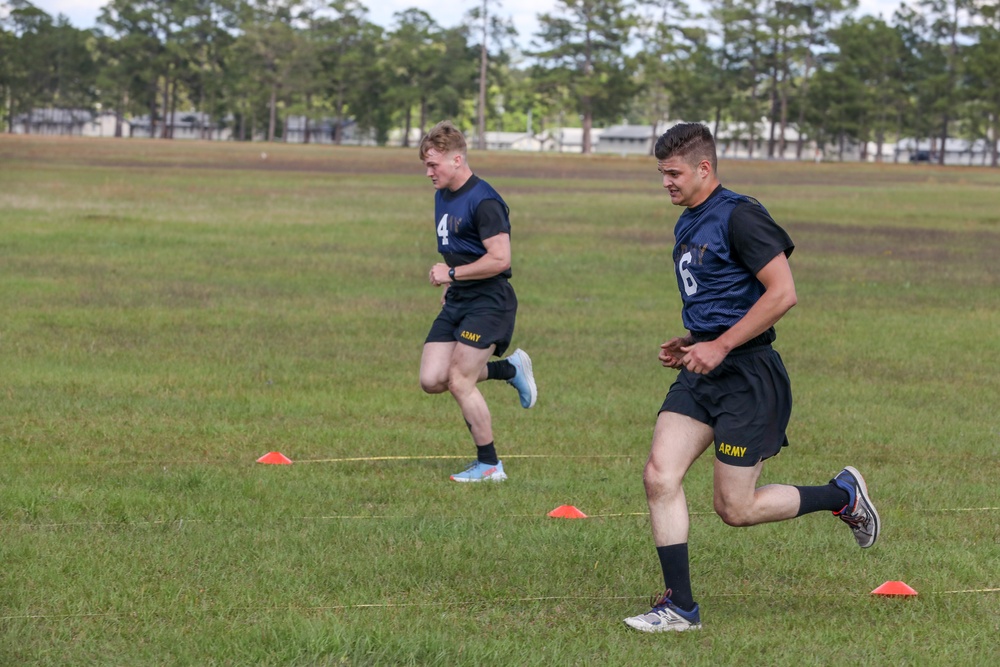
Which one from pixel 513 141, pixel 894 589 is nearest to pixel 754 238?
pixel 894 589

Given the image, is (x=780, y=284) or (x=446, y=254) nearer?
(x=780, y=284)

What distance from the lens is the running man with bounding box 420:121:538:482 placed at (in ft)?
26.7

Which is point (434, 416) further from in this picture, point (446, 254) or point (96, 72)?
point (96, 72)

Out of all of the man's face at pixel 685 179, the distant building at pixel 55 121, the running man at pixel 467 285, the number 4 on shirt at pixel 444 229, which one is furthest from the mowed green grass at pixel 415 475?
the distant building at pixel 55 121

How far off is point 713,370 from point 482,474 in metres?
3.04

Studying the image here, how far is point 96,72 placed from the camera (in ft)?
445

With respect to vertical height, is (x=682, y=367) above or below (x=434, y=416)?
above

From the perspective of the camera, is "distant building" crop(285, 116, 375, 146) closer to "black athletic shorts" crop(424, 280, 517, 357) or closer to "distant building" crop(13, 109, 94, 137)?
"distant building" crop(13, 109, 94, 137)

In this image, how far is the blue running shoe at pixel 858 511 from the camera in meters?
6.18

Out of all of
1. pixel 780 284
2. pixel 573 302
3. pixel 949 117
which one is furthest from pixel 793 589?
pixel 949 117

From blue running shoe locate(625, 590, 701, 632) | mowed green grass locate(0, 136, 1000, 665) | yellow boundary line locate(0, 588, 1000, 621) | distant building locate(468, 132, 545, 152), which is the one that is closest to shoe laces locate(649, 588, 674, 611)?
Result: blue running shoe locate(625, 590, 701, 632)

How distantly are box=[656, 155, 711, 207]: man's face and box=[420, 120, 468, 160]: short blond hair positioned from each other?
2.69 m

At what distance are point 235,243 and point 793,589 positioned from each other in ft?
61.3

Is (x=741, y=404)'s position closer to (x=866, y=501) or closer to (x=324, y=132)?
(x=866, y=501)
